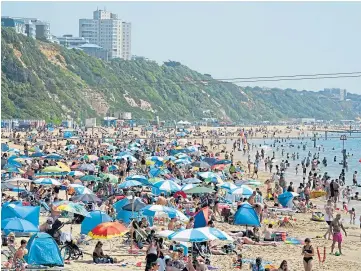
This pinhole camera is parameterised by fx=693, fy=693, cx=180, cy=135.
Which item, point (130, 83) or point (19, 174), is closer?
point (19, 174)

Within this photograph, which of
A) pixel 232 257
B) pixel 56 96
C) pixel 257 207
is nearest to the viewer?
pixel 232 257

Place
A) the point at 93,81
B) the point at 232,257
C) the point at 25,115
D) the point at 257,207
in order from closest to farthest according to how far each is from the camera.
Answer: the point at 232,257
the point at 257,207
the point at 25,115
the point at 93,81

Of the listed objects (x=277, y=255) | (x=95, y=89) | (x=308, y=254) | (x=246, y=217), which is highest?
(x=95, y=89)

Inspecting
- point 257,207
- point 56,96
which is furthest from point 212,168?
point 56,96

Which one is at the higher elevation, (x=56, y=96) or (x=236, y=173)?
(x=56, y=96)

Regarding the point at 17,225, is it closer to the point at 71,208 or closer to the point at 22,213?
the point at 22,213

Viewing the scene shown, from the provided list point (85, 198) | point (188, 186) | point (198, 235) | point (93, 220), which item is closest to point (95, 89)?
point (188, 186)

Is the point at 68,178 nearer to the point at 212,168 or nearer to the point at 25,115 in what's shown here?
the point at 212,168
